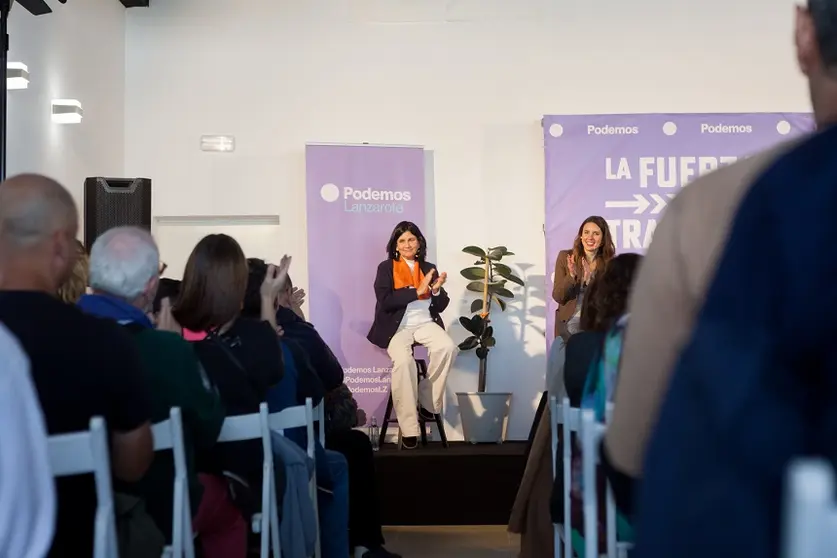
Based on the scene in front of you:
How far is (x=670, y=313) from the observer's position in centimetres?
104

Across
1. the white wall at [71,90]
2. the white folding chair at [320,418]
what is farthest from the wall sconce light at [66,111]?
the white folding chair at [320,418]

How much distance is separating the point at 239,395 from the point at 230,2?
530cm

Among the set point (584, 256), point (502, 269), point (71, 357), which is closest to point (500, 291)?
point (502, 269)

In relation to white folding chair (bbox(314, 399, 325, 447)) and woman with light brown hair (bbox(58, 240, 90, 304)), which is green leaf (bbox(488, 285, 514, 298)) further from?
woman with light brown hair (bbox(58, 240, 90, 304))

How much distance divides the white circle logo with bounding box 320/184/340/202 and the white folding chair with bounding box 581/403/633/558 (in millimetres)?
4933

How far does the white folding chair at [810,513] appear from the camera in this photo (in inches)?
22.6

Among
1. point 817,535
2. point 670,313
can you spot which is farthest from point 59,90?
point 817,535

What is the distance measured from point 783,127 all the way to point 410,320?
3194 millimetres

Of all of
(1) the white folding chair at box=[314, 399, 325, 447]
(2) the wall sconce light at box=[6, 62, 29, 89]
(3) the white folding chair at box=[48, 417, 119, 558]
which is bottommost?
(1) the white folding chair at box=[314, 399, 325, 447]

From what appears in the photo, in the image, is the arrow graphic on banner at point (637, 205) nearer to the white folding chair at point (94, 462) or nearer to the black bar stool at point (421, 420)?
the black bar stool at point (421, 420)

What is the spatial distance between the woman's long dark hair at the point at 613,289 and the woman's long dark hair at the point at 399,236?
4.07 metres

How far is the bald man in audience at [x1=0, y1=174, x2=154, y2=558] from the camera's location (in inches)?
69.3

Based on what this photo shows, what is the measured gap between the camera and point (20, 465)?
132 centimetres

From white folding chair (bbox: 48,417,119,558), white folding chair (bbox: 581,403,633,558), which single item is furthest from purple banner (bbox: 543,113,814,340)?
white folding chair (bbox: 48,417,119,558)
